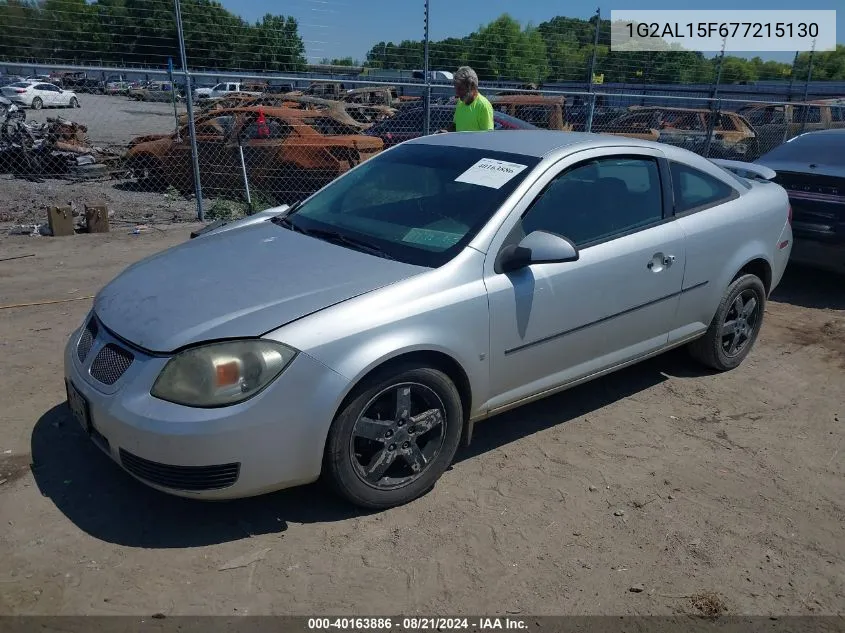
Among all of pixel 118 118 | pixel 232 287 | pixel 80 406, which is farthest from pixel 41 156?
pixel 232 287

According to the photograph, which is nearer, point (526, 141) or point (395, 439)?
point (395, 439)

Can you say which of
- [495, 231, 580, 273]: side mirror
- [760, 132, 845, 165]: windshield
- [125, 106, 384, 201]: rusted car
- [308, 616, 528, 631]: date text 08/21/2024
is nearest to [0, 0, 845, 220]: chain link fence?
[125, 106, 384, 201]: rusted car

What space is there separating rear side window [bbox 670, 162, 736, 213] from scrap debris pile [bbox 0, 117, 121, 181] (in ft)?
33.6

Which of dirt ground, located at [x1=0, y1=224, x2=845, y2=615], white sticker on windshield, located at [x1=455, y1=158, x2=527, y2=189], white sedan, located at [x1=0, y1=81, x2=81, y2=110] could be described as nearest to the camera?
dirt ground, located at [x1=0, y1=224, x2=845, y2=615]

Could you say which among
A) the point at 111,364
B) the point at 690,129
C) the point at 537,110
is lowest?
the point at 111,364

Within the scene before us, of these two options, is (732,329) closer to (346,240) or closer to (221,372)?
(346,240)

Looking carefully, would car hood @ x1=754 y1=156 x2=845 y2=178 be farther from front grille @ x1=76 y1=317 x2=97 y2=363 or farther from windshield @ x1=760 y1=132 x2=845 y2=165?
front grille @ x1=76 y1=317 x2=97 y2=363

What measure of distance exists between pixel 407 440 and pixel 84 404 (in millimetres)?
1387

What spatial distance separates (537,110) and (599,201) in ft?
34.9

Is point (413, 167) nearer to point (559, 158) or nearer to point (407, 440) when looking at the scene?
point (559, 158)

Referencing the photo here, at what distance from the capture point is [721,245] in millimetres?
4477

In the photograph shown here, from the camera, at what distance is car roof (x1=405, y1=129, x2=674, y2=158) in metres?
3.95

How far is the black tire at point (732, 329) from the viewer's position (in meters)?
4.71

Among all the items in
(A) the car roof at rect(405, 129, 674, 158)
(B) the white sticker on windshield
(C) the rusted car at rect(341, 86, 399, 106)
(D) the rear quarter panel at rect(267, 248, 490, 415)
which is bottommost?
(D) the rear quarter panel at rect(267, 248, 490, 415)
